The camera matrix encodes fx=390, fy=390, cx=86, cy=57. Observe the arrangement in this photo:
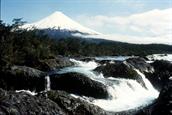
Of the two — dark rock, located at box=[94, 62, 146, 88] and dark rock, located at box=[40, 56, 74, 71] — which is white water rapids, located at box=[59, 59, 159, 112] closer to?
dark rock, located at box=[94, 62, 146, 88]

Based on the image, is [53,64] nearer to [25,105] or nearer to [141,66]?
[141,66]

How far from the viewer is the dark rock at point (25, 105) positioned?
15742 mm

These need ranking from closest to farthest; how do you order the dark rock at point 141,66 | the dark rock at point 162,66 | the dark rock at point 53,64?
the dark rock at point 141,66 < the dark rock at point 162,66 < the dark rock at point 53,64

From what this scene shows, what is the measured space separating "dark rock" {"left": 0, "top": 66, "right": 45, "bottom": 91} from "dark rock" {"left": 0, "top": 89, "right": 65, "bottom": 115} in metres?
12.7

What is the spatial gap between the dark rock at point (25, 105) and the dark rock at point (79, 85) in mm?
9387

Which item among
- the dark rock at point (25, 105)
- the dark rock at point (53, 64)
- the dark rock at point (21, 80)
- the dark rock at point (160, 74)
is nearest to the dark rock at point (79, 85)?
the dark rock at point (21, 80)

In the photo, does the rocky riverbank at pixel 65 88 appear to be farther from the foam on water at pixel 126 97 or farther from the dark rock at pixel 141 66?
the foam on water at pixel 126 97

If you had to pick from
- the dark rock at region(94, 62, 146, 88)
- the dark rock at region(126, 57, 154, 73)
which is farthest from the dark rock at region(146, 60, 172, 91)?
the dark rock at region(94, 62, 146, 88)

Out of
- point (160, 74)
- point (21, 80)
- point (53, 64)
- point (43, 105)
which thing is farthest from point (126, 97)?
point (53, 64)

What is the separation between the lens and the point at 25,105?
645 inches

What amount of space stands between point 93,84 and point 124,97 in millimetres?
2699

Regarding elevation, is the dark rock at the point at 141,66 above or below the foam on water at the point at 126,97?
above

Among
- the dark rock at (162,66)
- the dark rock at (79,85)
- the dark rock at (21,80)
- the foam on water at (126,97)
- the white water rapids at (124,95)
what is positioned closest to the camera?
the foam on water at (126,97)

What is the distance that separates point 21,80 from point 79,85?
5.01 metres
